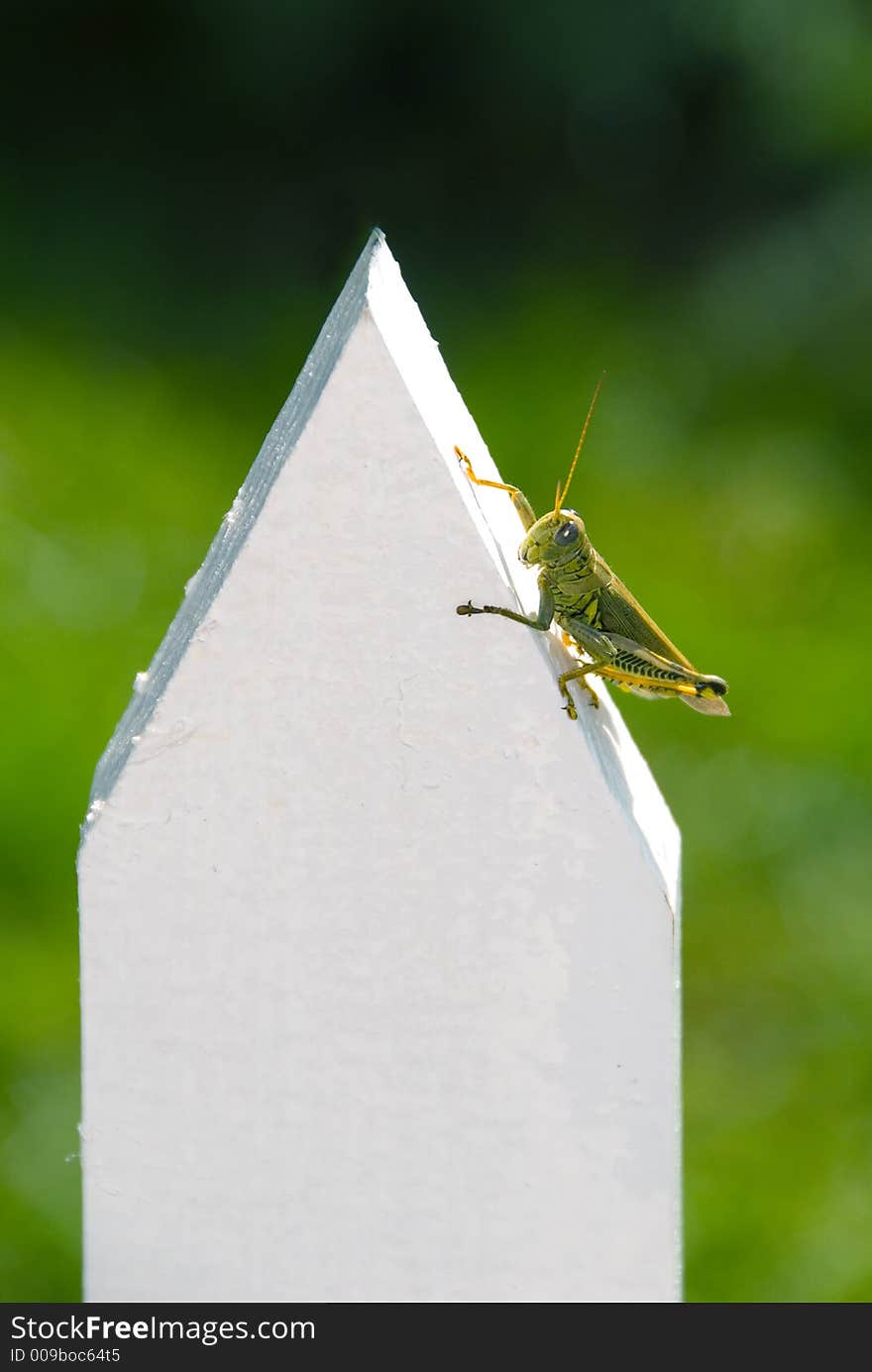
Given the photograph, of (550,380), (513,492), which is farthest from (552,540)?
(550,380)

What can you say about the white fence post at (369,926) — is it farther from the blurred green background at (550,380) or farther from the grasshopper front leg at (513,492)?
the blurred green background at (550,380)

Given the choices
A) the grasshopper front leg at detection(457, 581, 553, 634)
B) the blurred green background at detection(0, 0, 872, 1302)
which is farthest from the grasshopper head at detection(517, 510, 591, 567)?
the blurred green background at detection(0, 0, 872, 1302)

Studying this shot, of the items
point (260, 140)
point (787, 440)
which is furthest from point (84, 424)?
point (787, 440)

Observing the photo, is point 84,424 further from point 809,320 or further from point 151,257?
point 809,320

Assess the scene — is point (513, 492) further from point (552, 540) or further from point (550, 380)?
point (550, 380)

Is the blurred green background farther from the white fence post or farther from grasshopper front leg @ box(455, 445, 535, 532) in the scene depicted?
grasshopper front leg @ box(455, 445, 535, 532)

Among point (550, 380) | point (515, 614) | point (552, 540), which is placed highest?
point (550, 380)
